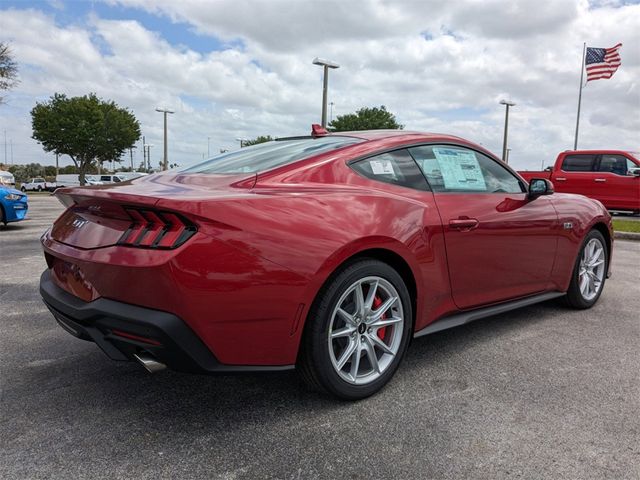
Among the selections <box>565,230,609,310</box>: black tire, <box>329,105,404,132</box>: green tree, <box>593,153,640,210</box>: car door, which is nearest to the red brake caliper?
<box>565,230,609,310</box>: black tire

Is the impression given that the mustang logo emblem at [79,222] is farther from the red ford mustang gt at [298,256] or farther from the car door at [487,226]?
the car door at [487,226]

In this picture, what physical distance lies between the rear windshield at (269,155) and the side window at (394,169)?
0.19m

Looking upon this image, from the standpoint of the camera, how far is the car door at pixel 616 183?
1380 centimetres

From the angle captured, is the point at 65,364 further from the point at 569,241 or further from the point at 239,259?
the point at 569,241

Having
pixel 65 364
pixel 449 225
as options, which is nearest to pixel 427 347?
pixel 449 225

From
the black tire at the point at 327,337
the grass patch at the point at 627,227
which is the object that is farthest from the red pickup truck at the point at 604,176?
the black tire at the point at 327,337

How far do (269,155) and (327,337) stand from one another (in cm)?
119

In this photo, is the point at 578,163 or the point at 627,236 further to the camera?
the point at 578,163

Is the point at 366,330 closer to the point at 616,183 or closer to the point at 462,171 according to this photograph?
the point at 462,171

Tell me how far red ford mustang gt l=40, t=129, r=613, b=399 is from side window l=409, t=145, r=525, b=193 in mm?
11

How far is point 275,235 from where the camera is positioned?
2.13 m

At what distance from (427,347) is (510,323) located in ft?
3.14

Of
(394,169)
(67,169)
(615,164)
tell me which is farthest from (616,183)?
(67,169)

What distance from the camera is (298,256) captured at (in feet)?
7.12
